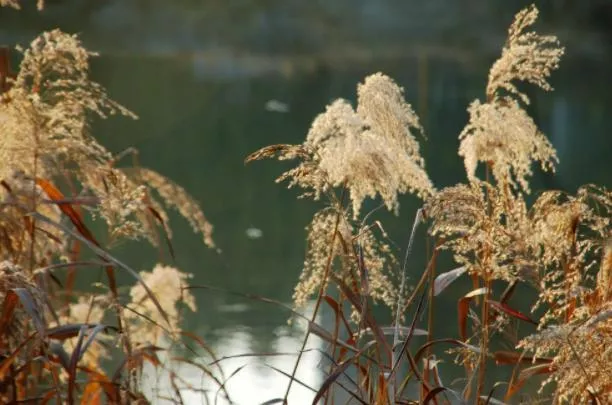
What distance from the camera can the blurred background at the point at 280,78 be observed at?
6.65 metres

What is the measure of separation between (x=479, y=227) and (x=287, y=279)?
3.60 meters

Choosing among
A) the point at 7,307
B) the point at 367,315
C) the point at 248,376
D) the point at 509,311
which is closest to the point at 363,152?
the point at 367,315

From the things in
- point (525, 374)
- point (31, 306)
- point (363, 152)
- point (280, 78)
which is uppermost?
point (280, 78)

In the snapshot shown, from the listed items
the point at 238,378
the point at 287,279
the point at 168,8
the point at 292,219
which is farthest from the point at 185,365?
the point at 168,8

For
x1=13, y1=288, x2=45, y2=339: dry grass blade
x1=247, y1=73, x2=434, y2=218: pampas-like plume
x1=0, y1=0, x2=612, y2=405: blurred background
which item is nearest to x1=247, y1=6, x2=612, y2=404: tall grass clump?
x1=247, y1=73, x2=434, y2=218: pampas-like plume

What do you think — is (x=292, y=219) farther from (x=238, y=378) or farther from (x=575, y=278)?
(x=575, y=278)

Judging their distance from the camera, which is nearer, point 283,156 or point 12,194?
point 283,156

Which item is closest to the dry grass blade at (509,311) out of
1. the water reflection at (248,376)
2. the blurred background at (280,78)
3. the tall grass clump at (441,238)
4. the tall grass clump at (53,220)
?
the tall grass clump at (441,238)

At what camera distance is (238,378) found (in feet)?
10.5

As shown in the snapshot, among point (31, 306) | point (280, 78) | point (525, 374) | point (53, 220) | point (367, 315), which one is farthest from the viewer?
point (280, 78)

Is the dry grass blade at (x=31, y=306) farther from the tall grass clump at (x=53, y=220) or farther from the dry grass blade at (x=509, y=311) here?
the dry grass blade at (x=509, y=311)

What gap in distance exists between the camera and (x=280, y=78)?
993 centimetres

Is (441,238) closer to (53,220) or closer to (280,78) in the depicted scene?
(53,220)

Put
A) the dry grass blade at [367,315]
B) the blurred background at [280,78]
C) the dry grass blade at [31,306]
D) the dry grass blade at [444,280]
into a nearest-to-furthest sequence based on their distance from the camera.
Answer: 1. the dry grass blade at [31,306]
2. the dry grass blade at [367,315]
3. the dry grass blade at [444,280]
4. the blurred background at [280,78]
